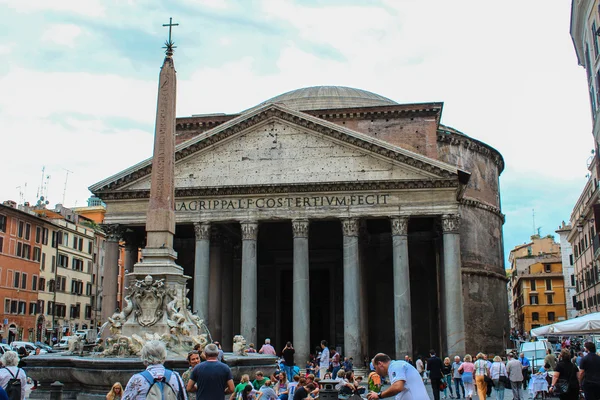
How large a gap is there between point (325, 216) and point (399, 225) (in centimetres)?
267

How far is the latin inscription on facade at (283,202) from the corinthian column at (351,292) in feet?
2.45

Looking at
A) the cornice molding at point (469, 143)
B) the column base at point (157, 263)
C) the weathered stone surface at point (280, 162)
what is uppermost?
the cornice molding at point (469, 143)

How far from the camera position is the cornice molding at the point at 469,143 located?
1282 inches

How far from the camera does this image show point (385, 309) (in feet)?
94.8

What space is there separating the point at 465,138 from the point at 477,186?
8.68 ft

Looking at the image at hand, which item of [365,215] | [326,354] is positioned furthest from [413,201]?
[326,354]

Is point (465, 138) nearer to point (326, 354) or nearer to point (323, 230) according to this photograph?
point (323, 230)

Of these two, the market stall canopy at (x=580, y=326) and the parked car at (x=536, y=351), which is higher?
the market stall canopy at (x=580, y=326)

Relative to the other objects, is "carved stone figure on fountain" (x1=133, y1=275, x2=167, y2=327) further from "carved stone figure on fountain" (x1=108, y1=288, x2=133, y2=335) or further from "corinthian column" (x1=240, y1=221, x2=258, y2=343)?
"corinthian column" (x1=240, y1=221, x2=258, y2=343)

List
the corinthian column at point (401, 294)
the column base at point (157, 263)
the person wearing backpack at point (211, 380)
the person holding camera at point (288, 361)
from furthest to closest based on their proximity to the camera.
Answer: the corinthian column at point (401, 294) < the person holding camera at point (288, 361) < the column base at point (157, 263) < the person wearing backpack at point (211, 380)

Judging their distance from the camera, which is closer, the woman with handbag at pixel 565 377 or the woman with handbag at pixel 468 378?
the woman with handbag at pixel 565 377

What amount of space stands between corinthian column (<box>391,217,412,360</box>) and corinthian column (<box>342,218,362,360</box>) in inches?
52.9

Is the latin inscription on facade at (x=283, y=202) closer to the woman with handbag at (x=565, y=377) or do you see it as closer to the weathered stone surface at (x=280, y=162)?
the weathered stone surface at (x=280, y=162)

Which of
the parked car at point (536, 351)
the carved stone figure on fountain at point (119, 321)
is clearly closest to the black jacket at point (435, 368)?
the parked car at point (536, 351)
